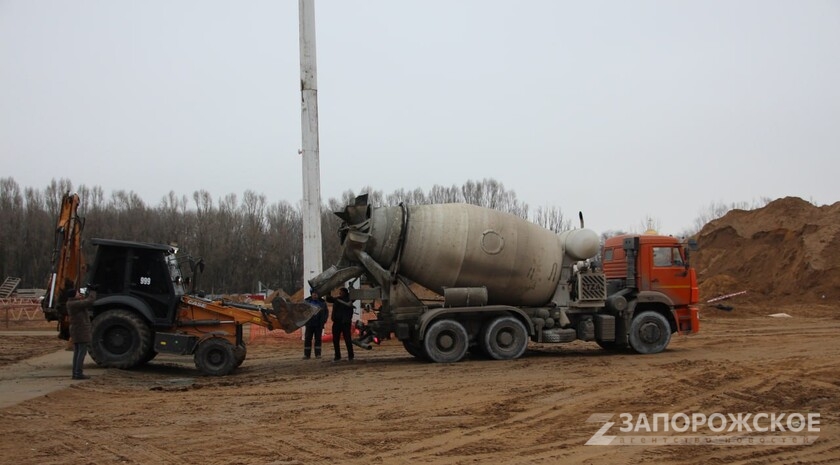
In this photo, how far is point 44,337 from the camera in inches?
963

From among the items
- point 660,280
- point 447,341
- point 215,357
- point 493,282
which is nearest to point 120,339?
point 215,357

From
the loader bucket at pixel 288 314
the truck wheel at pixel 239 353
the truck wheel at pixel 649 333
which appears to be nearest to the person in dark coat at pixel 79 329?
the truck wheel at pixel 239 353

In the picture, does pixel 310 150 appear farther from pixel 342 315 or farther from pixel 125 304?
pixel 125 304

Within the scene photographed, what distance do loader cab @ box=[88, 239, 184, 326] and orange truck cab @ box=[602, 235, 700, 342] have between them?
32.9 ft

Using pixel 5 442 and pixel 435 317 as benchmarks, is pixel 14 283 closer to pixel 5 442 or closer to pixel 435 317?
pixel 435 317

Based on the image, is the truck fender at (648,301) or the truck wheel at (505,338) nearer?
the truck wheel at (505,338)

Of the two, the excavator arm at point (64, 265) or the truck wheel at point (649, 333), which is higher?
the excavator arm at point (64, 265)

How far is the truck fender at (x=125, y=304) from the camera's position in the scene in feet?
44.4

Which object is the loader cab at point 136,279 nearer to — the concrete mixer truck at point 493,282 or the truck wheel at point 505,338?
the concrete mixer truck at point 493,282

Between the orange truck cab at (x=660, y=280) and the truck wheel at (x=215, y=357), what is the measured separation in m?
8.83

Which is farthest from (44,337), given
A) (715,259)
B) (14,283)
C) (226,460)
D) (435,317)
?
(715,259)

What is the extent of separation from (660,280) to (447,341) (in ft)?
18.2

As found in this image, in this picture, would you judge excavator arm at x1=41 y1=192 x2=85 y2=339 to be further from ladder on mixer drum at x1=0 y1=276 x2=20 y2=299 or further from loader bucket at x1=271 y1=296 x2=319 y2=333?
ladder on mixer drum at x1=0 y1=276 x2=20 y2=299

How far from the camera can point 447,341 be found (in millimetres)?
14852
